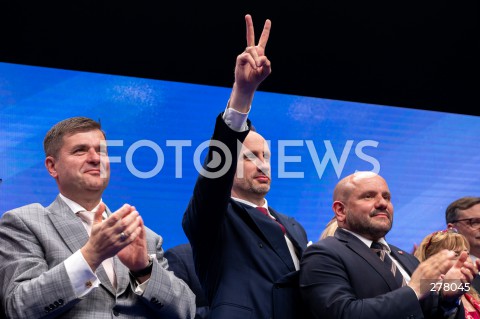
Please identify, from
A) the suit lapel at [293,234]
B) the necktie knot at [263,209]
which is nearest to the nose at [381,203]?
the suit lapel at [293,234]

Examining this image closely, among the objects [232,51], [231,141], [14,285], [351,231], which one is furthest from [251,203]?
[232,51]

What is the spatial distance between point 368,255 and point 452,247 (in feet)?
1.73

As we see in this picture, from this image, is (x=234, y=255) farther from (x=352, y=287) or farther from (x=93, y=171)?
(x=93, y=171)

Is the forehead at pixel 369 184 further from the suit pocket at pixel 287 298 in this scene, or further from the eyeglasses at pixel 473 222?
the eyeglasses at pixel 473 222

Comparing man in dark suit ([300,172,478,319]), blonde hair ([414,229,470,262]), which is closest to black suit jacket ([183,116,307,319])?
man in dark suit ([300,172,478,319])

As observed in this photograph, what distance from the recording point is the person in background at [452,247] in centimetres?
309

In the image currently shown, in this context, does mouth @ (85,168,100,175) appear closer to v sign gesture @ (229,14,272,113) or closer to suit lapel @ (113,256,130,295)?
suit lapel @ (113,256,130,295)

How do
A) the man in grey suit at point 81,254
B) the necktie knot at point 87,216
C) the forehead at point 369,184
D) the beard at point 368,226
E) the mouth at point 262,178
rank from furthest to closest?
the mouth at point 262,178 → the forehead at point 369,184 → the beard at point 368,226 → the necktie knot at point 87,216 → the man in grey suit at point 81,254

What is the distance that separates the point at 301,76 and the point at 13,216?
247 centimetres

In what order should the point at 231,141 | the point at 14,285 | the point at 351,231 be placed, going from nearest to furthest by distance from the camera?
the point at 14,285 → the point at 231,141 → the point at 351,231

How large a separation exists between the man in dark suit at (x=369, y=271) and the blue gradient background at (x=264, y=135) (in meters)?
1.16

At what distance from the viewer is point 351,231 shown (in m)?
2.91

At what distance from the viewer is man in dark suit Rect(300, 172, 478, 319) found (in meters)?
2.49

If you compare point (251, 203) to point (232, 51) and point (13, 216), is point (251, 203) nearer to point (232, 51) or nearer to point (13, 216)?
point (13, 216)
